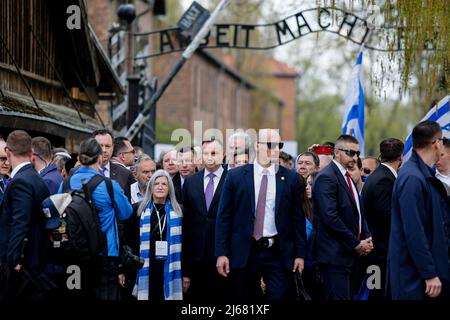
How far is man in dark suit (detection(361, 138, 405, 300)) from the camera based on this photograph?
10.5 meters

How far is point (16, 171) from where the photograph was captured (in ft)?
29.7

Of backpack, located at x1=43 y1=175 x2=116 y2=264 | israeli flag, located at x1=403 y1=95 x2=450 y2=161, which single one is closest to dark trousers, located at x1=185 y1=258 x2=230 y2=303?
backpack, located at x1=43 y1=175 x2=116 y2=264

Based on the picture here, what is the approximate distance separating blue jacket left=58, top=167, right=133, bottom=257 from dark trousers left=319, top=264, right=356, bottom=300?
2.36 meters

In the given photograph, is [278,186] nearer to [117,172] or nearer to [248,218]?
[248,218]

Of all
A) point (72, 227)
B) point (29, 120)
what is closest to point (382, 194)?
point (72, 227)

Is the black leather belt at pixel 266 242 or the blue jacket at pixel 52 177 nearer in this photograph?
the black leather belt at pixel 266 242

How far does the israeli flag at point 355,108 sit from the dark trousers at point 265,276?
20.8ft

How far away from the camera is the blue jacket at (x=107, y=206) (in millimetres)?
9320

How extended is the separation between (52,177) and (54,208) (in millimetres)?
1918

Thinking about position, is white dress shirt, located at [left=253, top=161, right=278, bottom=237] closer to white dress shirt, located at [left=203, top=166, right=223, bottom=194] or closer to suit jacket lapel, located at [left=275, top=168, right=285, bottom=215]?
suit jacket lapel, located at [left=275, top=168, right=285, bottom=215]

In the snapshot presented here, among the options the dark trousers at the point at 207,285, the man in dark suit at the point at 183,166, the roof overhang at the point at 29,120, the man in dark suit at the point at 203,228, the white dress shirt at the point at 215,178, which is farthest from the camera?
the roof overhang at the point at 29,120

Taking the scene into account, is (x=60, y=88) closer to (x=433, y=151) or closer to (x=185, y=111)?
(x=433, y=151)

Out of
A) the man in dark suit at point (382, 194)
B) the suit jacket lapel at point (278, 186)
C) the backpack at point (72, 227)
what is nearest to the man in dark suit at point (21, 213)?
the backpack at point (72, 227)

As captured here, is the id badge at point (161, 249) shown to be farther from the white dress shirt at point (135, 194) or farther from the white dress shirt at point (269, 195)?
the white dress shirt at point (135, 194)
